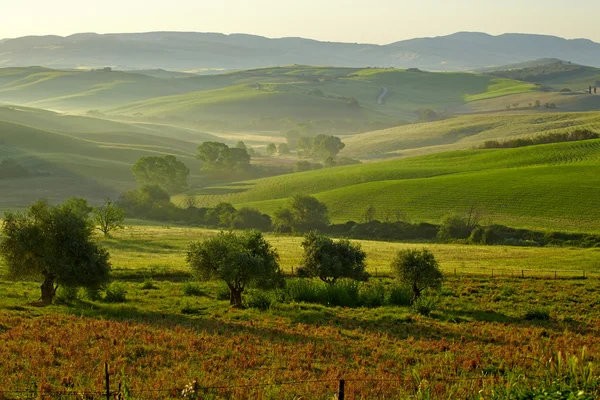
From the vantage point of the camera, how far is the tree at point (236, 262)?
133 feet

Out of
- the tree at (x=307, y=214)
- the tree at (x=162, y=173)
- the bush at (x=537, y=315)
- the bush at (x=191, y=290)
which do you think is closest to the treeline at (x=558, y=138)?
the tree at (x=307, y=214)

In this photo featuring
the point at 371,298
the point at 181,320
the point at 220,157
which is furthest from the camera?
the point at 220,157

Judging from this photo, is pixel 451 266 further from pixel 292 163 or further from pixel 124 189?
pixel 292 163

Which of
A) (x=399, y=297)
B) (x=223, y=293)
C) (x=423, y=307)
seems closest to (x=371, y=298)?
(x=399, y=297)

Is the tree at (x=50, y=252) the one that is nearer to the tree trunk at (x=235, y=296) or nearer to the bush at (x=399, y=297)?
the tree trunk at (x=235, y=296)

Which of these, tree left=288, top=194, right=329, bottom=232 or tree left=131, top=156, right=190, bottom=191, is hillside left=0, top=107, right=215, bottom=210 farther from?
tree left=288, top=194, right=329, bottom=232

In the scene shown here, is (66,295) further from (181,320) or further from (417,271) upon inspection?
(417,271)

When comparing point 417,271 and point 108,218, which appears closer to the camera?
point 417,271

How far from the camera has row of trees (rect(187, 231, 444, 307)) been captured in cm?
4075

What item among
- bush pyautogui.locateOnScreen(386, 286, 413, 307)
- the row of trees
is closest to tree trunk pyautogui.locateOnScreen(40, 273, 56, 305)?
the row of trees

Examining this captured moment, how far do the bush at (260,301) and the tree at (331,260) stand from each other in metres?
9.50

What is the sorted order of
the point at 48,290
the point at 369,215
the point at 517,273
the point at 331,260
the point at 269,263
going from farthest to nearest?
the point at 369,215 < the point at 517,273 < the point at 331,260 < the point at 269,263 < the point at 48,290

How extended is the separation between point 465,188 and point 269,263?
7739cm

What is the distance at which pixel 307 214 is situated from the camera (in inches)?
4003
